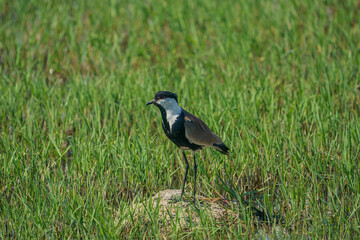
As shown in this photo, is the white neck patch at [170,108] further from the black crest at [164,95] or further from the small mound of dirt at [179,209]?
the small mound of dirt at [179,209]

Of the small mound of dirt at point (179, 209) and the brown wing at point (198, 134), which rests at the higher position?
the brown wing at point (198, 134)

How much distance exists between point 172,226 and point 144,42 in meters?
3.93

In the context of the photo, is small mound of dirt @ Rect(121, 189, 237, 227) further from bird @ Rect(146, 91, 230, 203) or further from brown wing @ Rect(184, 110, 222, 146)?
brown wing @ Rect(184, 110, 222, 146)

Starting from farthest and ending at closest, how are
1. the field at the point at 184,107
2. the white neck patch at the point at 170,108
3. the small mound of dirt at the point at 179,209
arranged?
the white neck patch at the point at 170,108 → the field at the point at 184,107 → the small mound of dirt at the point at 179,209

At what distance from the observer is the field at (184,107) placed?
3648 millimetres

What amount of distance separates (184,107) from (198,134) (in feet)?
4.90

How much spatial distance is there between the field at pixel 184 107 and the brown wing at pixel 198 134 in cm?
44

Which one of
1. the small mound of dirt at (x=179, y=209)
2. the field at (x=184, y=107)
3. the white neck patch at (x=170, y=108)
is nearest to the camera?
the small mound of dirt at (x=179, y=209)

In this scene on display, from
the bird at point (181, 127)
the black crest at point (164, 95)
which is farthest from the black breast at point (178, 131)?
the black crest at point (164, 95)

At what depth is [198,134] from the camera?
12.3ft

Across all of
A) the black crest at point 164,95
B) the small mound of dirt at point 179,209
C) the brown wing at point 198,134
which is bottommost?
the small mound of dirt at point 179,209

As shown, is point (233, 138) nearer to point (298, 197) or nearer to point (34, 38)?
point (298, 197)

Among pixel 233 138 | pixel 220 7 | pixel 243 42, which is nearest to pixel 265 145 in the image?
pixel 233 138

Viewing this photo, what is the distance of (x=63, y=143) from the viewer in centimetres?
500
